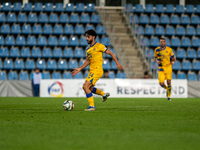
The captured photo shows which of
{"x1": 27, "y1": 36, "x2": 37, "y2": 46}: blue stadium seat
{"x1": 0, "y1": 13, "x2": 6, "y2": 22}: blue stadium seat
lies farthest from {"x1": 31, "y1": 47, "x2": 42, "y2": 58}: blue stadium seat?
{"x1": 0, "y1": 13, "x2": 6, "y2": 22}: blue stadium seat

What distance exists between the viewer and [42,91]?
18.6 meters

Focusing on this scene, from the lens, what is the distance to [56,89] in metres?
18.5

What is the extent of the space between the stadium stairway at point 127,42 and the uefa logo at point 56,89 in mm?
4571

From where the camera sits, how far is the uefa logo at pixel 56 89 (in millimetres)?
18391

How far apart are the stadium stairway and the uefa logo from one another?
4.57 m

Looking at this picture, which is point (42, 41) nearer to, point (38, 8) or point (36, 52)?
point (36, 52)

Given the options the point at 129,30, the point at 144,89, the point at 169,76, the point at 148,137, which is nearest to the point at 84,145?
the point at 148,137

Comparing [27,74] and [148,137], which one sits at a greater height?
[27,74]

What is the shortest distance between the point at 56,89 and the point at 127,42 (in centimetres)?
748

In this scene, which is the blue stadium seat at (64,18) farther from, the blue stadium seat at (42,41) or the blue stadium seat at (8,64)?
the blue stadium seat at (8,64)

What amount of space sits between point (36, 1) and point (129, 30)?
25.9 feet

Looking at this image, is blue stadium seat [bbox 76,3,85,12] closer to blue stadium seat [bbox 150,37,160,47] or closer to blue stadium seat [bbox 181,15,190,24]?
blue stadium seat [bbox 150,37,160,47]

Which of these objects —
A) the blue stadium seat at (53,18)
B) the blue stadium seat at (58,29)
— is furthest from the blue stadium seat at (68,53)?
the blue stadium seat at (53,18)

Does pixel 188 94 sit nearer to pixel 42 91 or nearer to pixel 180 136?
pixel 42 91
